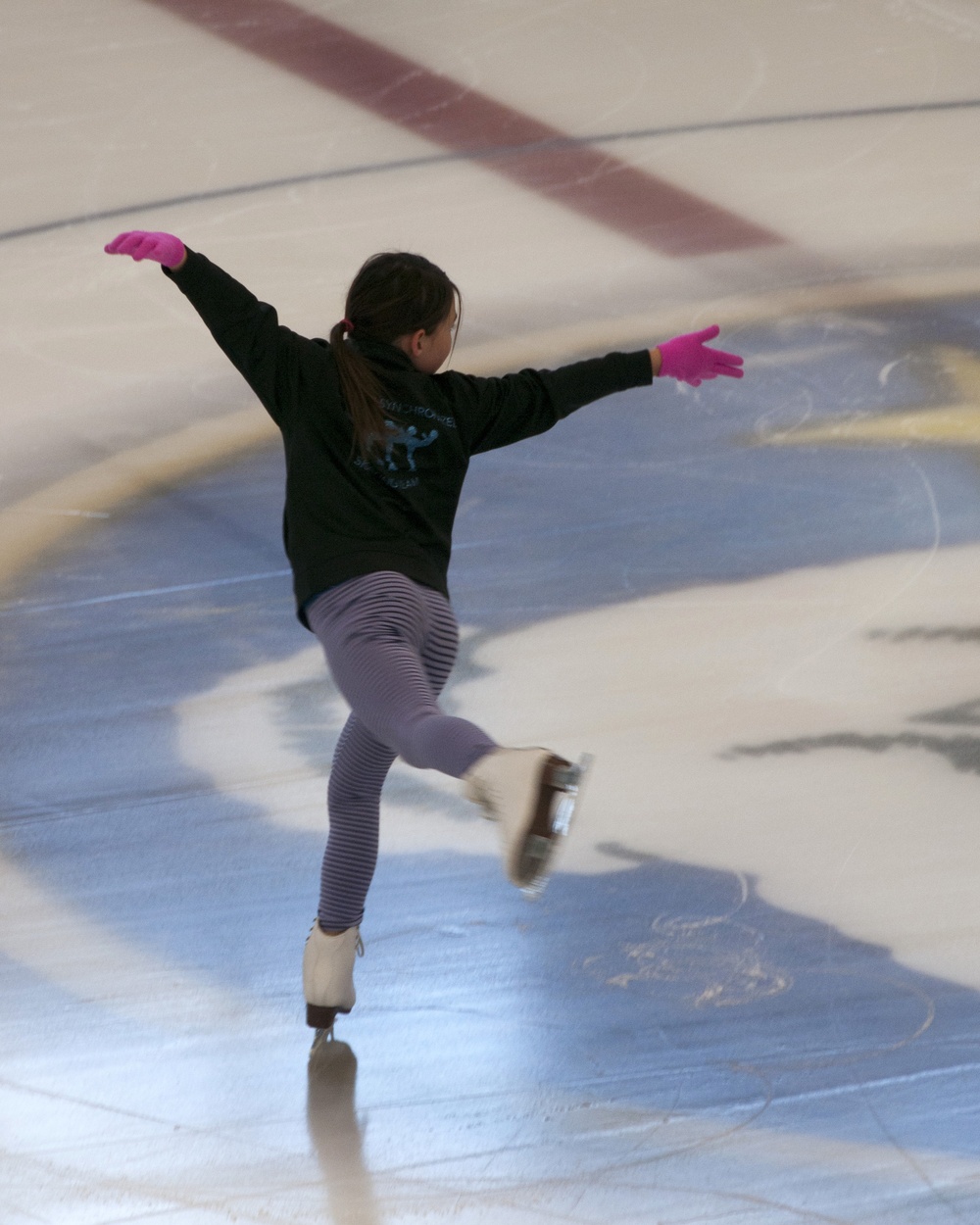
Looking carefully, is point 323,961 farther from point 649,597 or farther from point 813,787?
point 649,597

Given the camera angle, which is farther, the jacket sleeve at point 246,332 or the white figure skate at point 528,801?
the jacket sleeve at point 246,332

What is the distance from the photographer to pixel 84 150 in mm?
4039

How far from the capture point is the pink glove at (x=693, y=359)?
185 centimetres

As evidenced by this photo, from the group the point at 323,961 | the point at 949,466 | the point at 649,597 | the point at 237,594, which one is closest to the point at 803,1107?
the point at 323,961

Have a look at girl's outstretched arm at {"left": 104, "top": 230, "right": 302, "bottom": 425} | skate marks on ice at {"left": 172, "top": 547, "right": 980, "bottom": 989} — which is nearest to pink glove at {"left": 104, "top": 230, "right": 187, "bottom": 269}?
girl's outstretched arm at {"left": 104, "top": 230, "right": 302, "bottom": 425}

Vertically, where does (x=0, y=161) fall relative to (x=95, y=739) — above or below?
above

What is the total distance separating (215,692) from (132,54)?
9.09ft

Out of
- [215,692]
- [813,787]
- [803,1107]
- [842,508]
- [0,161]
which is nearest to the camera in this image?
[803,1107]

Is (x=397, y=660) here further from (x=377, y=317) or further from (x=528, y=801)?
(x=377, y=317)

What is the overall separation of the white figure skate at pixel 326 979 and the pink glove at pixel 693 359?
718mm

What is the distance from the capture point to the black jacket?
163 centimetres

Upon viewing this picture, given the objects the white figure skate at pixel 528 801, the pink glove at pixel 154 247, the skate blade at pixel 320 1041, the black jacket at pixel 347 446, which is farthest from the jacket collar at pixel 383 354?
the skate blade at pixel 320 1041

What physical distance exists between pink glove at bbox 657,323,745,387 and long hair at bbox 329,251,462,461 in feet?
0.95

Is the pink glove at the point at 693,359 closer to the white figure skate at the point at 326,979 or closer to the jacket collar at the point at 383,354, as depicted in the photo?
the jacket collar at the point at 383,354
